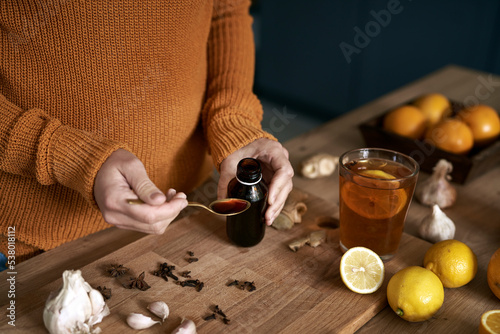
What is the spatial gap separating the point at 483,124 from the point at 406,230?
436 mm

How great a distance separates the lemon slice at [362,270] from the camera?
35.1 inches

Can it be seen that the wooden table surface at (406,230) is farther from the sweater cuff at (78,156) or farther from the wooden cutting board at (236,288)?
the sweater cuff at (78,156)

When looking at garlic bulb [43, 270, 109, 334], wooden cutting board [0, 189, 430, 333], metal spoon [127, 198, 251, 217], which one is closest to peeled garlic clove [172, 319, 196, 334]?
wooden cutting board [0, 189, 430, 333]

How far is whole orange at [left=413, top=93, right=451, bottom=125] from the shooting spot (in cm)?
144

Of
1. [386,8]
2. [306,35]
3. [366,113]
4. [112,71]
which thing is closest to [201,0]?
[112,71]

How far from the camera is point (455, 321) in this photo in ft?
2.78

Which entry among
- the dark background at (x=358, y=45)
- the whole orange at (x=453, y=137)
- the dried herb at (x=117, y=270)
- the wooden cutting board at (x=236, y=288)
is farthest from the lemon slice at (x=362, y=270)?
the dark background at (x=358, y=45)

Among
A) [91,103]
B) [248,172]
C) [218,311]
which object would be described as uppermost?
[91,103]

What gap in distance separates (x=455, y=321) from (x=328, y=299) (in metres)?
0.22

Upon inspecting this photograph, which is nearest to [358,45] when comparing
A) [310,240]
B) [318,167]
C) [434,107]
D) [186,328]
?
[434,107]

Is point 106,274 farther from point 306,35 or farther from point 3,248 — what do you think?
point 306,35

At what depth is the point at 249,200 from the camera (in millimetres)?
976

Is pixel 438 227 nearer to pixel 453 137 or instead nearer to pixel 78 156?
pixel 453 137

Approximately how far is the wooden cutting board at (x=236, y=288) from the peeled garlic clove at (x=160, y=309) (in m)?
0.01
